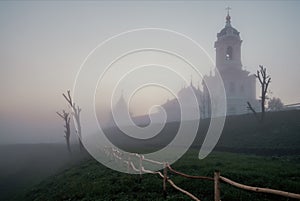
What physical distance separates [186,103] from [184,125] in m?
30.7

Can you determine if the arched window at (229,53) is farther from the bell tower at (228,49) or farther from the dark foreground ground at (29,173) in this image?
the dark foreground ground at (29,173)

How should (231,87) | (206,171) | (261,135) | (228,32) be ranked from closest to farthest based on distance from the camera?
1. (206,171)
2. (261,135)
3. (228,32)
4. (231,87)

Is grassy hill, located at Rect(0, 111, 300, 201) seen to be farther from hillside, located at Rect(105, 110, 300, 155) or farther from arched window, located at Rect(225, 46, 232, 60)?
arched window, located at Rect(225, 46, 232, 60)

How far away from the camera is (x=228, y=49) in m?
74.1

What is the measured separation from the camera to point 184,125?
65562 millimetres

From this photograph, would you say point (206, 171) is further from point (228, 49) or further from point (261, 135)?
point (228, 49)

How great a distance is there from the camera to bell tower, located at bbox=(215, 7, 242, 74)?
72.8 metres

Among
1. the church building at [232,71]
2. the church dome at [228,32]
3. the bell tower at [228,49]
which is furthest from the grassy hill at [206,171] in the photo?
the church dome at [228,32]

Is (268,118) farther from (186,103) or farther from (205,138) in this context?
(186,103)

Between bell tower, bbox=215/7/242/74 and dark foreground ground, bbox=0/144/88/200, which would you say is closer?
dark foreground ground, bbox=0/144/88/200

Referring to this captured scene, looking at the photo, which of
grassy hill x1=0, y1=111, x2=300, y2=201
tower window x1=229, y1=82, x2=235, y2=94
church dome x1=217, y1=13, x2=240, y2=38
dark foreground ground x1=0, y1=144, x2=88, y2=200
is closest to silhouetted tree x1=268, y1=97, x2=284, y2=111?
tower window x1=229, y1=82, x2=235, y2=94

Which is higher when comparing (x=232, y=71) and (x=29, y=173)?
(x=232, y=71)

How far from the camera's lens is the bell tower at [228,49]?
239 feet

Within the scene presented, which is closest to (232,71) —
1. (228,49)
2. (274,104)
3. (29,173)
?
(228,49)
